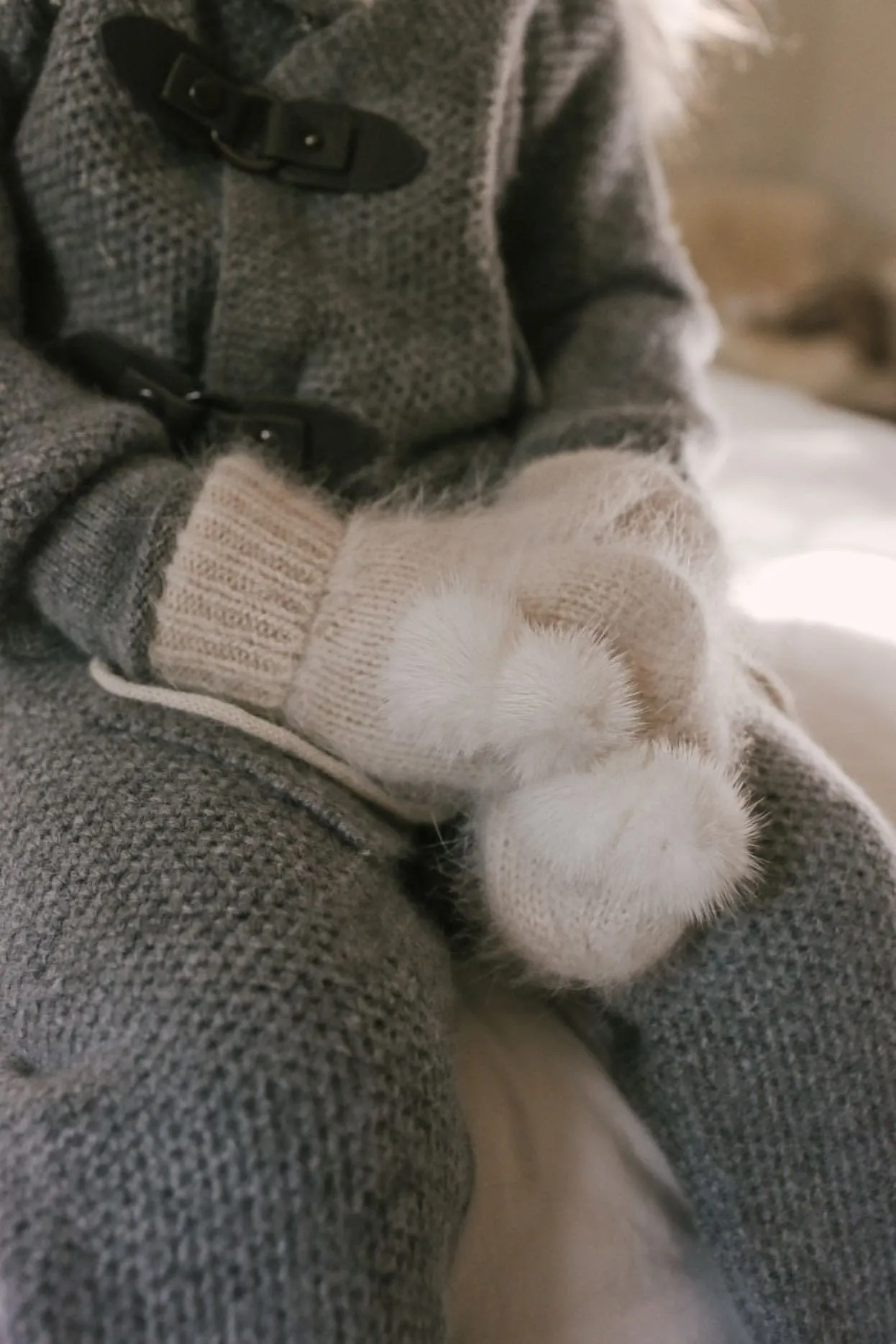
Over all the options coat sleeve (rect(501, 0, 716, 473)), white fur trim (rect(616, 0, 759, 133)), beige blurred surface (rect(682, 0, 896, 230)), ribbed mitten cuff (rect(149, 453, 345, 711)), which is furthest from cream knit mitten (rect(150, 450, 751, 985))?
beige blurred surface (rect(682, 0, 896, 230))

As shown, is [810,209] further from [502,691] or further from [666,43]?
[502,691]

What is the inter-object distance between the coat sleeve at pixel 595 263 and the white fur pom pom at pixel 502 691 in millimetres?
209

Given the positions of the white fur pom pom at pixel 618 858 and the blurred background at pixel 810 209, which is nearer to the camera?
the white fur pom pom at pixel 618 858

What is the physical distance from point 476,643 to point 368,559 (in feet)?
0.28

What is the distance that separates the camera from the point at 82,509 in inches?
20.1

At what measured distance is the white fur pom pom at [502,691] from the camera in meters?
0.42

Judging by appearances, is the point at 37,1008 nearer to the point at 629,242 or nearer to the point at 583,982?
the point at 583,982

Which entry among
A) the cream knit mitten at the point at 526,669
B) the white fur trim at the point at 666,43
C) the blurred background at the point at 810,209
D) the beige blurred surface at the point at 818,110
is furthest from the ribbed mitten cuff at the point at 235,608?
the beige blurred surface at the point at 818,110

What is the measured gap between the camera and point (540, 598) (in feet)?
1.47

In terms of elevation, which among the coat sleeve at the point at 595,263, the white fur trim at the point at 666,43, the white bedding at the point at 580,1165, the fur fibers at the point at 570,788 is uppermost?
the white fur trim at the point at 666,43

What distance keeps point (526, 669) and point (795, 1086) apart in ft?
0.61

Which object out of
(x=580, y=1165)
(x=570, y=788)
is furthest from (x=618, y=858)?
(x=580, y=1165)

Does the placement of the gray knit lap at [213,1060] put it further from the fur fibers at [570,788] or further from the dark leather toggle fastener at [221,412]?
the dark leather toggle fastener at [221,412]

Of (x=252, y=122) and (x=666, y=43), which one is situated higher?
(x=666, y=43)
